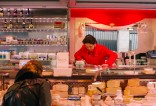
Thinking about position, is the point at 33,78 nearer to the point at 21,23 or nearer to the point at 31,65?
the point at 31,65

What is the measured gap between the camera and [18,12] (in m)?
7.64

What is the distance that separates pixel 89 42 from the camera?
5113mm

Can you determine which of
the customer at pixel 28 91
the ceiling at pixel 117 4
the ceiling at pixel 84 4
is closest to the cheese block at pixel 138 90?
the customer at pixel 28 91

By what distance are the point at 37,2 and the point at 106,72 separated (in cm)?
440

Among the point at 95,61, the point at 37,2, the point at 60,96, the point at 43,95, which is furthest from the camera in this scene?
the point at 37,2

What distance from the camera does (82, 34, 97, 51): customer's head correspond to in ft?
16.7

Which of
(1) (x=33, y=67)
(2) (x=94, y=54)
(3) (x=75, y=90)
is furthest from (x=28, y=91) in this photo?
(2) (x=94, y=54)

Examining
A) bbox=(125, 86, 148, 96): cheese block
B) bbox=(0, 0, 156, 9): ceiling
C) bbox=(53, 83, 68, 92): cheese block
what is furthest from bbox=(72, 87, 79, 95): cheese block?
bbox=(0, 0, 156, 9): ceiling

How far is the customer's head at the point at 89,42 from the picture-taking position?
509 centimetres

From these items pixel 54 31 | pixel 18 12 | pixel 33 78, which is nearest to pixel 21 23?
pixel 18 12

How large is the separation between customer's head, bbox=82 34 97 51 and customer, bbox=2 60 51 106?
2342 millimetres

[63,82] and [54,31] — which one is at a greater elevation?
[54,31]

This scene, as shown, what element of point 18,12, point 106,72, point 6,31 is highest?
point 18,12

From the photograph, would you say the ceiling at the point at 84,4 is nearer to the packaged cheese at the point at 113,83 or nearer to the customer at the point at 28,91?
the packaged cheese at the point at 113,83
